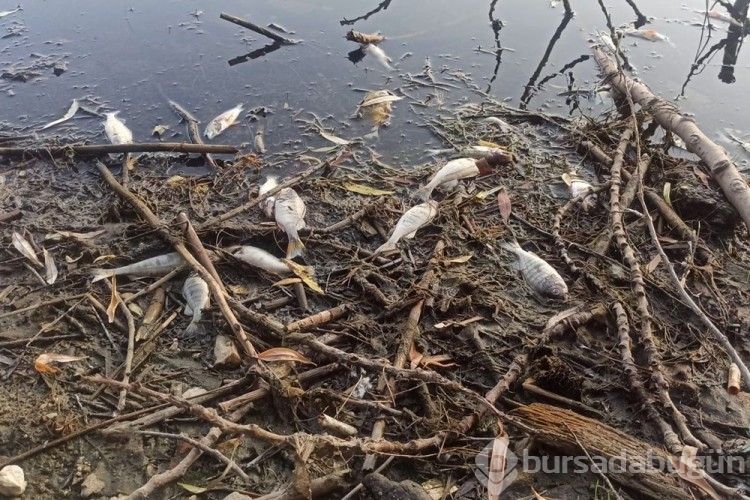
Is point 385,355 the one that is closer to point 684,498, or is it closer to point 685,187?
point 684,498

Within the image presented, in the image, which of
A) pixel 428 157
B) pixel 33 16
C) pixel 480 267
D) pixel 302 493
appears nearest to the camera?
pixel 302 493

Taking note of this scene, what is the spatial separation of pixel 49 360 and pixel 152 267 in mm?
953

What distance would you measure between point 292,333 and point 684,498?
2.29 metres

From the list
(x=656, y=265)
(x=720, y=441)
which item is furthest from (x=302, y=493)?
(x=656, y=265)

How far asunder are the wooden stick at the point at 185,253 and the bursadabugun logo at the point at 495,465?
4.78ft

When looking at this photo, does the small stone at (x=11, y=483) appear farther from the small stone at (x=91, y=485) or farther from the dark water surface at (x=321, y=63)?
the dark water surface at (x=321, y=63)

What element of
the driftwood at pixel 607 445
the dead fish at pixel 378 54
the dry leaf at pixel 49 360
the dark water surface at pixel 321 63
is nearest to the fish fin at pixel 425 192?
the dark water surface at pixel 321 63

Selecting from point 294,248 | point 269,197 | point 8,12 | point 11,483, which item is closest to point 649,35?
point 269,197

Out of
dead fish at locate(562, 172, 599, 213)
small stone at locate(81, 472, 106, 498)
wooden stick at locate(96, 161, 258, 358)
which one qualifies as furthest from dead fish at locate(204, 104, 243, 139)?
small stone at locate(81, 472, 106, 498)

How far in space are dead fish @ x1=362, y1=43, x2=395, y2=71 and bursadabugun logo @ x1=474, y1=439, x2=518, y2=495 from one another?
18.2 ft

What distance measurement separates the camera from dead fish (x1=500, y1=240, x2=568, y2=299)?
3.95m

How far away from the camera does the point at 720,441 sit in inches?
117

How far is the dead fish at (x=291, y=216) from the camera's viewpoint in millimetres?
4305

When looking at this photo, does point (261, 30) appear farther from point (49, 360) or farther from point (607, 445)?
point (607, 445)
